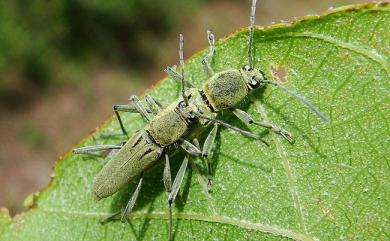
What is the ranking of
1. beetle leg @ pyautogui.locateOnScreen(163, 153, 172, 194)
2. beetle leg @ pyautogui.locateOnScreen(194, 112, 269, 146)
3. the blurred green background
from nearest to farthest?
beetle leg @ pyautogui.locateOnScreen(194, 112, 269, 146) → beetle leg @ pyautogui.locateOnScreen(163, 153, 172, 194) → the blurred green background

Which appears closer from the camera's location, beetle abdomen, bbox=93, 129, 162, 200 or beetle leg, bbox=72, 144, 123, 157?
beetle abdomen, bbox=93, 129, 162, 200

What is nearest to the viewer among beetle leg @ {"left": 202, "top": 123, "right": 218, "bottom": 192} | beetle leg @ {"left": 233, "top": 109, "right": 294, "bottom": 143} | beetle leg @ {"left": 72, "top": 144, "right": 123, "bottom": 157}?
beetle leg @ {"left": 233, "top": 109, "right": 294, "bottom": 143}

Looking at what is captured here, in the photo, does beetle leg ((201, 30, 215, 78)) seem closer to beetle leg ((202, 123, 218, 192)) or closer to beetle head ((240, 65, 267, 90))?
beetle head ((240, 65, 267, 90))

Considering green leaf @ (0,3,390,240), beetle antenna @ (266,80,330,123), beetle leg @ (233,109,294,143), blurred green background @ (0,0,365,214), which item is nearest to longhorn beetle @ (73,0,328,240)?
beetle leg @ (233,109,294,143)

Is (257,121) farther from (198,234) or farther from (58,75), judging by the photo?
(58,75)

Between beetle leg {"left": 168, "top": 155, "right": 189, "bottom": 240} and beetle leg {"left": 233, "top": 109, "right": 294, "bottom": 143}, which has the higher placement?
beetle leg {"left": 233, "top": 109, "right": 294, "bottom": 143}

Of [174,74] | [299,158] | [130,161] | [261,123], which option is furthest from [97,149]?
[299,158]

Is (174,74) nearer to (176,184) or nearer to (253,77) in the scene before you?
(253,77)
